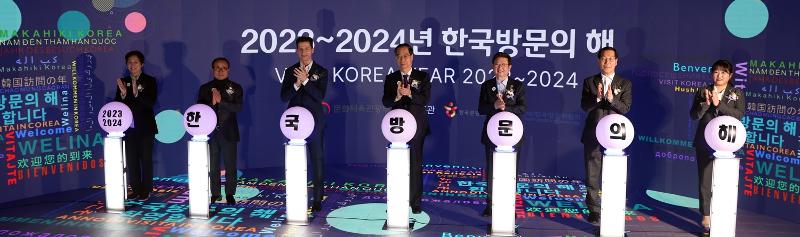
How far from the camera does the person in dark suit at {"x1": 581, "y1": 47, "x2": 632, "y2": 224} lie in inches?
227

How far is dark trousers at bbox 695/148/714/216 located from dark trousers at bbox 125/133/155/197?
4731mm

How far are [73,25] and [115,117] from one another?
168 centimetres

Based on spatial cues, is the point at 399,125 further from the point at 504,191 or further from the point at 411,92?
the point at 504,191

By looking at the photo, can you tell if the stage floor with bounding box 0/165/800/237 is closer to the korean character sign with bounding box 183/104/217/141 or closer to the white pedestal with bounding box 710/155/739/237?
the white pedestal with bounding box 710/155/739/237

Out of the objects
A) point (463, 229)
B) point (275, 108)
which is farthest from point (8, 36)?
point (463, 229)

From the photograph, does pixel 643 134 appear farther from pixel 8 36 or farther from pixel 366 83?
pixel 8 36

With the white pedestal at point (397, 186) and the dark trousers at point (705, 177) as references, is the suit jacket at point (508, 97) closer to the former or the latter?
the white pedestal at point (397, 186)

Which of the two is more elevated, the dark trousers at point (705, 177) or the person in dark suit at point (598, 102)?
the person in dark suit at point (598, 102)

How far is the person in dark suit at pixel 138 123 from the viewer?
21.4 feet

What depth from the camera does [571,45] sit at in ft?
25.6

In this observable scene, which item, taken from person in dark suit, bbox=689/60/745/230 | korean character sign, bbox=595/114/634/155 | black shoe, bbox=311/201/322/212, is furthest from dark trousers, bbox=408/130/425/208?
person in dark suit, bbox=689/60/745/230

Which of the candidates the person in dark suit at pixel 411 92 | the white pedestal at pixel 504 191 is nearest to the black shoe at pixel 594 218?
the white pedestal at pixel 504 191

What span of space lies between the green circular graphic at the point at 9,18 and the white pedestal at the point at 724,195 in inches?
237

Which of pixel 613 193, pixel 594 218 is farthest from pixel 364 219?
pixel 613 193
